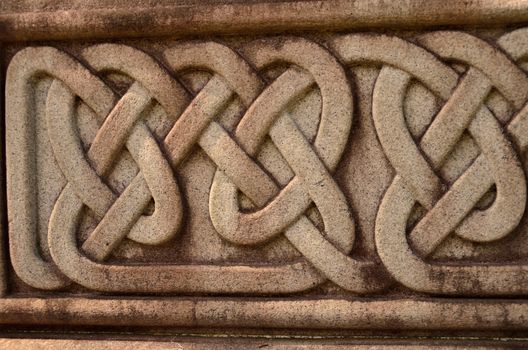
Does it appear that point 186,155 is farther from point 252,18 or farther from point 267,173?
point 252,18

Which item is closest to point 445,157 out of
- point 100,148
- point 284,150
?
point 284,150

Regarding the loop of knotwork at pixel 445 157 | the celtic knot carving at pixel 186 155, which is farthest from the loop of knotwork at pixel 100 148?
the loop of knotwork at pixel 445 157

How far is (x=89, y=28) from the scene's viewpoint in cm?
114

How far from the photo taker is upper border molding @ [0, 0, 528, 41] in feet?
3.42

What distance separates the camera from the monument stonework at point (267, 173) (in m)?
1.05

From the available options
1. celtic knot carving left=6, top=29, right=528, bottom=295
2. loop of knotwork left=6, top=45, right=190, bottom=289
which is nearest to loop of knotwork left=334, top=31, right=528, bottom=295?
celtic knot carving left=6, top=29, right=528, bottom=295

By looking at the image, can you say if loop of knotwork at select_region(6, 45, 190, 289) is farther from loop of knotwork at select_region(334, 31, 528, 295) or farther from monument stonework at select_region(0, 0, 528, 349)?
loop of knotwork at select_region(334, 31, 528, 295)

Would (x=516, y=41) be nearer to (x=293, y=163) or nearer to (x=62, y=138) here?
(x=293, y=163)

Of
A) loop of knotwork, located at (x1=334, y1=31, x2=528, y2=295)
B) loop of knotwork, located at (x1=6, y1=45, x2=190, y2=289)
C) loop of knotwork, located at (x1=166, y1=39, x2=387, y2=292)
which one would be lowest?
loop of knotwork, located at (x1=6, y1=45, x2=190, y2=289)

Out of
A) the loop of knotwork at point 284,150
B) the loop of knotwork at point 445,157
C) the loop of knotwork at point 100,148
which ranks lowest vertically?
the loop of knotwork at point 100,148

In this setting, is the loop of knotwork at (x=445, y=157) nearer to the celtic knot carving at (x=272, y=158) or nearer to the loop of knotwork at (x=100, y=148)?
the celtic knot carving at (x=272, y=158)

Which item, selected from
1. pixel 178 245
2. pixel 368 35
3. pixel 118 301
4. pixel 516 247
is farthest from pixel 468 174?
pixel 118 301

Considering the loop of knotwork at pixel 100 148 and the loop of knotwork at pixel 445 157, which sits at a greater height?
the loop of knotwork at pixel 445 157

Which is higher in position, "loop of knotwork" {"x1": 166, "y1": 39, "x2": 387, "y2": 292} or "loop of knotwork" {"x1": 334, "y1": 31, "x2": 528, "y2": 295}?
"loop of knotwork" {"x1": 334, "y1": 31, "x2": 528, "y2": 295}
